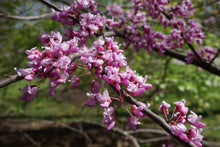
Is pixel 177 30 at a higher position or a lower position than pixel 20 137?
higher

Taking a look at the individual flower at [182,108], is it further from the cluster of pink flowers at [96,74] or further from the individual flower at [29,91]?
the individual flower at [29,91]

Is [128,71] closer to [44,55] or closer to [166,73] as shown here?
[44,55]

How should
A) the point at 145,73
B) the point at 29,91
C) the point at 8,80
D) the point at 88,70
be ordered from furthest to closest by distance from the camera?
the point at 145,73 < the point at 88,70 < the point at 29,91 < the point at 8,80

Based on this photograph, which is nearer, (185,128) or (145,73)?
(185,128)

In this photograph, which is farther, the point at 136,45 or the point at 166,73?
the point at 166,73

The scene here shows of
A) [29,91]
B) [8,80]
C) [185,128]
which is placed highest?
[8,80]

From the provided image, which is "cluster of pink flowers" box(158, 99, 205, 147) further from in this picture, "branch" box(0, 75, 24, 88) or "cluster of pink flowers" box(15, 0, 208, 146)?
"branch" box(0, 75, 24, 88)

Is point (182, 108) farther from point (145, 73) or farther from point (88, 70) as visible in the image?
point (145, 73)

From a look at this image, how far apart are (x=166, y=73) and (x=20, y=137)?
549 centimetres

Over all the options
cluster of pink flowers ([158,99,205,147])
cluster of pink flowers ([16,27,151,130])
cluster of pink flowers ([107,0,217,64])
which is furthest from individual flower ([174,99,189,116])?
cluster of pink flowers ([107,0,217,64])

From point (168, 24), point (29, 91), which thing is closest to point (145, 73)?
point (168, 24)

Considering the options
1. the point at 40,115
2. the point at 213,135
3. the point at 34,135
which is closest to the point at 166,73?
the point at 213,135

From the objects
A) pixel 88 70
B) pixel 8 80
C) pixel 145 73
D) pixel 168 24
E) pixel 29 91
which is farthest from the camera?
pixel 168 24

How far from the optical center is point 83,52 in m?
1.18
